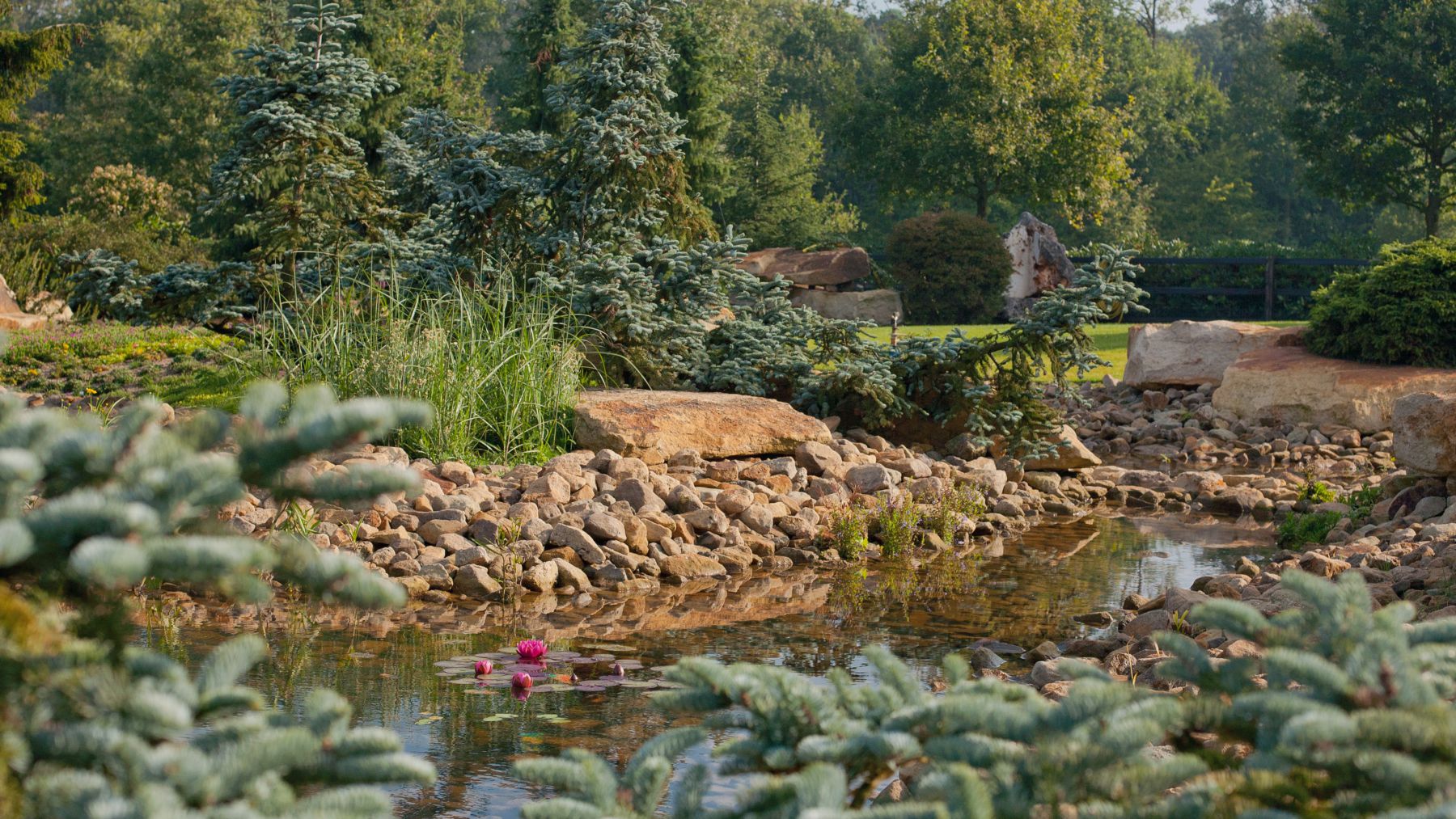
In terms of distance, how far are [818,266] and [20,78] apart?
11.3 m

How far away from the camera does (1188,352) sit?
1423cm

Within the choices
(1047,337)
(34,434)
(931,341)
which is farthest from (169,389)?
(34,434)

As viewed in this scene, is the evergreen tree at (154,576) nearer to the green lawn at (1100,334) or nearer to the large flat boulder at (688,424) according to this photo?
the large flat boulder at (688,424)

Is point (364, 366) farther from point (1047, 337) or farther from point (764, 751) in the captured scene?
point (764, 751)

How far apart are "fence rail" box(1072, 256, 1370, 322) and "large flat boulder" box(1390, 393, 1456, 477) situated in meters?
16.4

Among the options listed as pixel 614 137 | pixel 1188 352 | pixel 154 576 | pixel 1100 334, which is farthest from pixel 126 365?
pixel 1100 334

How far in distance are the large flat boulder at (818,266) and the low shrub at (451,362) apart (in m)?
11.7

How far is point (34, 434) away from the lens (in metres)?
1.48

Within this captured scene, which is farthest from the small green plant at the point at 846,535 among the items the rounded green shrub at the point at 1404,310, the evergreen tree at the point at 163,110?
the evergreen tree at the point at 163,110

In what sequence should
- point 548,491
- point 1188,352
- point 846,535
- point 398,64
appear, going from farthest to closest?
1. point 398,64
2. point 1188,352
3. point 846,535
4. point 548,491

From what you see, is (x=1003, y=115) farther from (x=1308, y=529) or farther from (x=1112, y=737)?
(x=1112, y=737)

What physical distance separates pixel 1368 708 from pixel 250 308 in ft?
28.8

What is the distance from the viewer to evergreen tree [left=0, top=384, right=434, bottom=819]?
4.41 feet

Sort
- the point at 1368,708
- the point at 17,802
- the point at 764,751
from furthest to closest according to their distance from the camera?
1. the point at 764,751
2. the point at 1368,708
3. the point at 17,802
